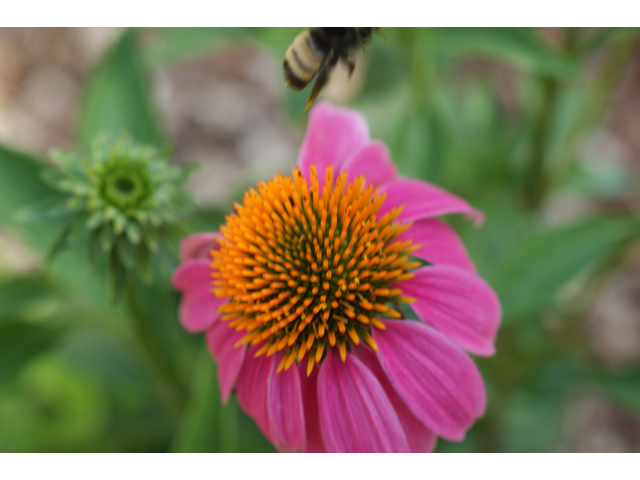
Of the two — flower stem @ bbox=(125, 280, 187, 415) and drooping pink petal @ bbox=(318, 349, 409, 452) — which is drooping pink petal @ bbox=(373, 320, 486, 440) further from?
flower stem @ bbox=(125, 280, 187, 415)

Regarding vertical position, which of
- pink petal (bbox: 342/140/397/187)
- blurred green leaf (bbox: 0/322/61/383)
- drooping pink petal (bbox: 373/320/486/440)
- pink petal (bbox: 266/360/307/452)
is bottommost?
blurred green leaf (bbox: 0/322/61/383)

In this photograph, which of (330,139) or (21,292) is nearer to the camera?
(330,139)

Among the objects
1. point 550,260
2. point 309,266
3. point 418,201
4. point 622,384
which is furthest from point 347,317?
point 622,384

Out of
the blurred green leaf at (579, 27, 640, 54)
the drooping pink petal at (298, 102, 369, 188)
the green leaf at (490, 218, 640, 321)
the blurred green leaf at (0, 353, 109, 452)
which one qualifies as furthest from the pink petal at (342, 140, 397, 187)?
the blurred green leaf at (0, 353, 109, 452)

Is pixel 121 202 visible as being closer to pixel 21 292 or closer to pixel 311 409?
pixel 311 409

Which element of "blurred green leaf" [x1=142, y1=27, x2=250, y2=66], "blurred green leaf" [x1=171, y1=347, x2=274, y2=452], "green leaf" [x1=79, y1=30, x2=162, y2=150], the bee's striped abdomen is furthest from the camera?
"blurred green leaf" [x1=142, y1=27, x2=250, y2=66]

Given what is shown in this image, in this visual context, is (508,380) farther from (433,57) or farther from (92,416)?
(92,416)
